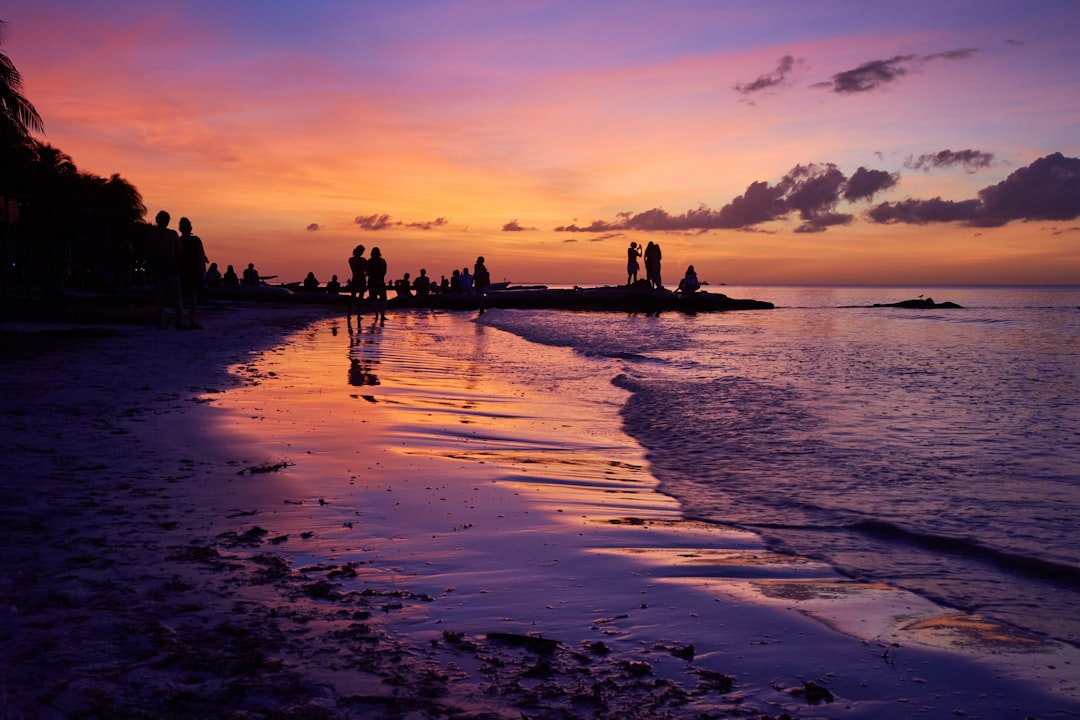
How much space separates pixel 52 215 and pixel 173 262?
30.0 metres

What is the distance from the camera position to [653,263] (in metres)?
46.5

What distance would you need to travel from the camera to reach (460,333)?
2473cm

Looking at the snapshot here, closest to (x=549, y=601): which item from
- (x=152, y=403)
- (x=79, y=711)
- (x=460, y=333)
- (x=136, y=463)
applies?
(x=79, y=711)

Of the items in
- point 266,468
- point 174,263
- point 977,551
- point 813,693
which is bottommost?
point 977,551

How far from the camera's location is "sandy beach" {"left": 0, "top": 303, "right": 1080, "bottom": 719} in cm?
254

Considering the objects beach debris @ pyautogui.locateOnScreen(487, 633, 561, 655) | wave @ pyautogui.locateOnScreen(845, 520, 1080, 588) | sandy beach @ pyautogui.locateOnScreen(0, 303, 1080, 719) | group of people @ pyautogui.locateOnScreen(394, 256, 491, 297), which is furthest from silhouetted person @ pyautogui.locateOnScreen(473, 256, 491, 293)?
beach debris @ pyautogui.locateOnScreen(487, 633, 561, 655)

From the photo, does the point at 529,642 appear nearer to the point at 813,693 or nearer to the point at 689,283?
the point at 813,693

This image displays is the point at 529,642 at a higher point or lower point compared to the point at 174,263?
lower

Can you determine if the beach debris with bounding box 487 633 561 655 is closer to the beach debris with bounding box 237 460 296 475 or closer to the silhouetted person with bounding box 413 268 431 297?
the beach debris with bounding box 237 460 296 475

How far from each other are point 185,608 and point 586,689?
161cm

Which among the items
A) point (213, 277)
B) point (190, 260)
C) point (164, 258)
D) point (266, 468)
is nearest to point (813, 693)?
point (266, 468)

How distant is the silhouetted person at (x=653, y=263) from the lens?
45281 mm

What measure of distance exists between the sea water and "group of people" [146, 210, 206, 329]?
316 inches

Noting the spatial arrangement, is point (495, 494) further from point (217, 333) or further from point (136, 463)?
point (217, 333)
